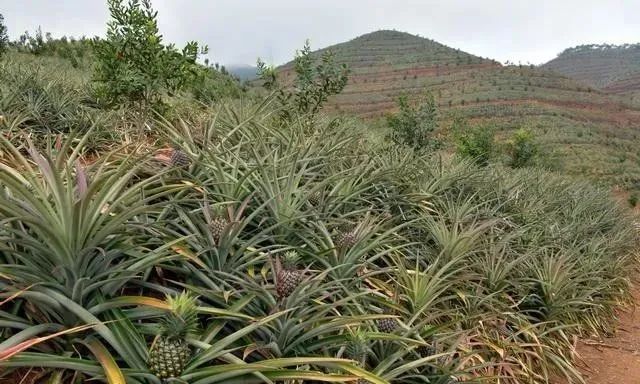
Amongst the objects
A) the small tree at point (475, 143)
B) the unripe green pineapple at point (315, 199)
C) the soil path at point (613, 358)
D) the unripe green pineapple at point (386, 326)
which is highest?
the unripe green pineapple at point (315, 199)

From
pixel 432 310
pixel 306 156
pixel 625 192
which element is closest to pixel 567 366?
pixel 432 310

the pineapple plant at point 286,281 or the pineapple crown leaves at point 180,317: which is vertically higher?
the pineapple crown leaves at point 180,317

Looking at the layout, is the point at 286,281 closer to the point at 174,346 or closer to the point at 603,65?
the point at 174,346

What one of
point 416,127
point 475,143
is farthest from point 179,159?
point 475,143

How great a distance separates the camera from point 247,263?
2764 millimetres

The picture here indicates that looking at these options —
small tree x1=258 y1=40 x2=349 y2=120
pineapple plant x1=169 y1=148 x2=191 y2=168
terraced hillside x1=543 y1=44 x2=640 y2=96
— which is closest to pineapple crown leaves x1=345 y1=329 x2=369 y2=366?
pineapple plant x1=169 y1=148 x2=191 y2=168

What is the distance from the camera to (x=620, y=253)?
310 inches

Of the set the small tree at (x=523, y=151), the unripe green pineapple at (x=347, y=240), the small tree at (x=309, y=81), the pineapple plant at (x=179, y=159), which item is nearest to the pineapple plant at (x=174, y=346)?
the unripe green pineapple at (x=347, y=240)

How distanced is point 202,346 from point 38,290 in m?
0.71

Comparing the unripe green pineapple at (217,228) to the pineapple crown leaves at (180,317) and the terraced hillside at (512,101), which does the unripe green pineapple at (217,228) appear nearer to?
the pineapple crown leaves at (180,317)

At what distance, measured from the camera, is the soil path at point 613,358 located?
4.41 meters

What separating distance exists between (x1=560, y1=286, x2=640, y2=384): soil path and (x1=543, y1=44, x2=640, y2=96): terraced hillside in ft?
245

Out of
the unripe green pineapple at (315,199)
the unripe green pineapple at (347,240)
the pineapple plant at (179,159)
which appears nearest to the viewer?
the unripe green pineapple at (347,240)

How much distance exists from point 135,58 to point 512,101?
49.4 metres
